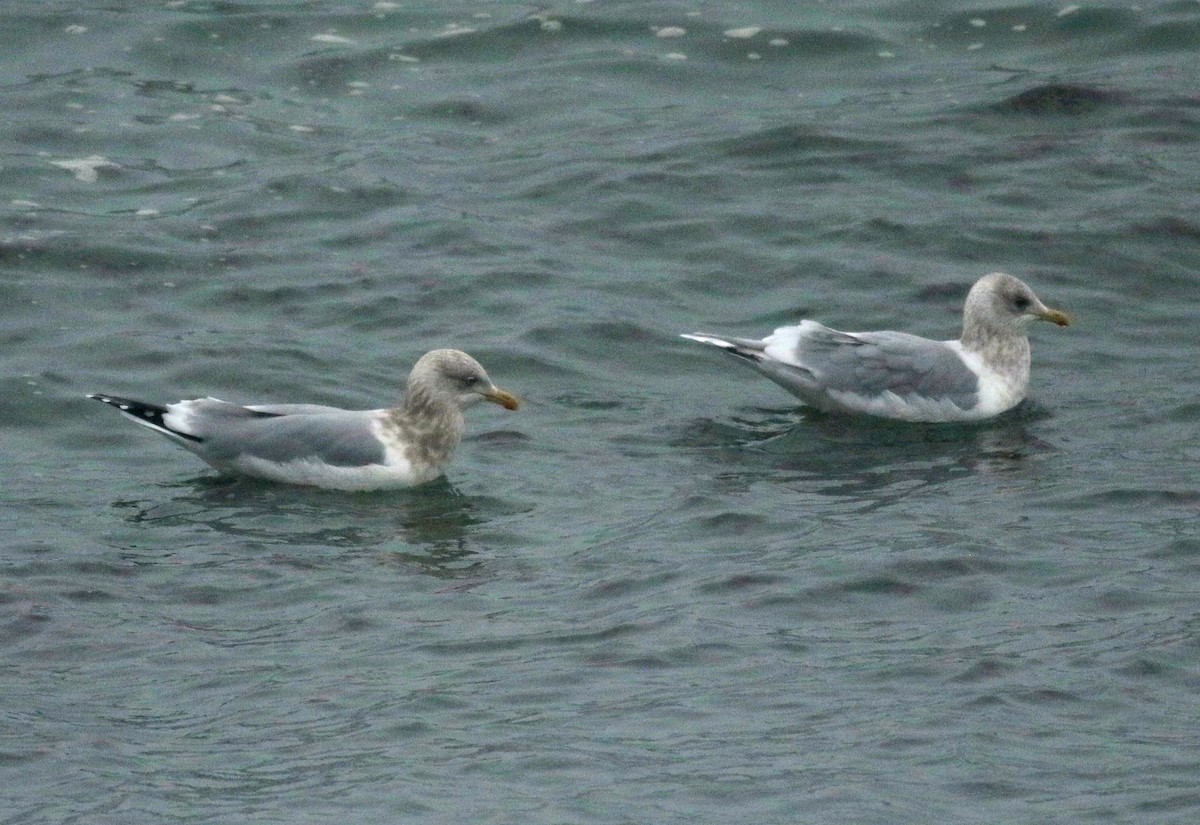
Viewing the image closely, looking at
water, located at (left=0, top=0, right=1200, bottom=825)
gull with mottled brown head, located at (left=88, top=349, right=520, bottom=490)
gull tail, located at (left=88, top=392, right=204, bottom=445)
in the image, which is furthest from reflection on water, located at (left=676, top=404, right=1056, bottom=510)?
gull tail, located at (left=88, top=392, right=204, bottom=445)

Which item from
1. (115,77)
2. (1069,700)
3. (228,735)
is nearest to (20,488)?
(228,735)

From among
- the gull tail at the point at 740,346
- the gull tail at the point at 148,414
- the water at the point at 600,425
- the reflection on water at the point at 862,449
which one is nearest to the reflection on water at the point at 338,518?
the water at the point at 600,425

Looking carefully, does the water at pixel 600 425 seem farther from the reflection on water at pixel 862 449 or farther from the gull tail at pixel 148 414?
the gull tail at pixel 148 414

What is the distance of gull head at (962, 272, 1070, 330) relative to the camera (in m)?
12.6

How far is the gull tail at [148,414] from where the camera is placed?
1123 cm

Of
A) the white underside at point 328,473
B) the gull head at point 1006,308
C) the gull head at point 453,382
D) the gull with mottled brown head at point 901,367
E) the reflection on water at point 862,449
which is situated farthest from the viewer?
the gull head at point 1006,308

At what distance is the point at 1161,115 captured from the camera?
17.0m

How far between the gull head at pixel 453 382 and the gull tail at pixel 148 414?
3.80 ft

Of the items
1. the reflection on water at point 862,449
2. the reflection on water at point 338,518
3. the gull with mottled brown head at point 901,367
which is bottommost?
the reflection on water at point 862,449

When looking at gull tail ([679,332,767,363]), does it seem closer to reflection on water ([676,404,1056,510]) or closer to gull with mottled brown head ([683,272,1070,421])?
gull with mottled brown head ([683,272,1070,421])

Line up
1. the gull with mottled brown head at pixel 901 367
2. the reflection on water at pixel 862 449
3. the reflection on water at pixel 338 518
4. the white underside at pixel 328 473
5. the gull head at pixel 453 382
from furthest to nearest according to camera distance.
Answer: the gull with mottled brown head at pixel 901 367, the gull head at pixel 453 382, the reflection on water at pixel 862 449, the white underside at pixel 328 473, the reflection on water at pixel 338 518

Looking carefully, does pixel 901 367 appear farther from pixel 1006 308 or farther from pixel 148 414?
pixel 148 414

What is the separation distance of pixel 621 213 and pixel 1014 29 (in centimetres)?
504

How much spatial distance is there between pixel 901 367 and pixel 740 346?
35.0 inches
